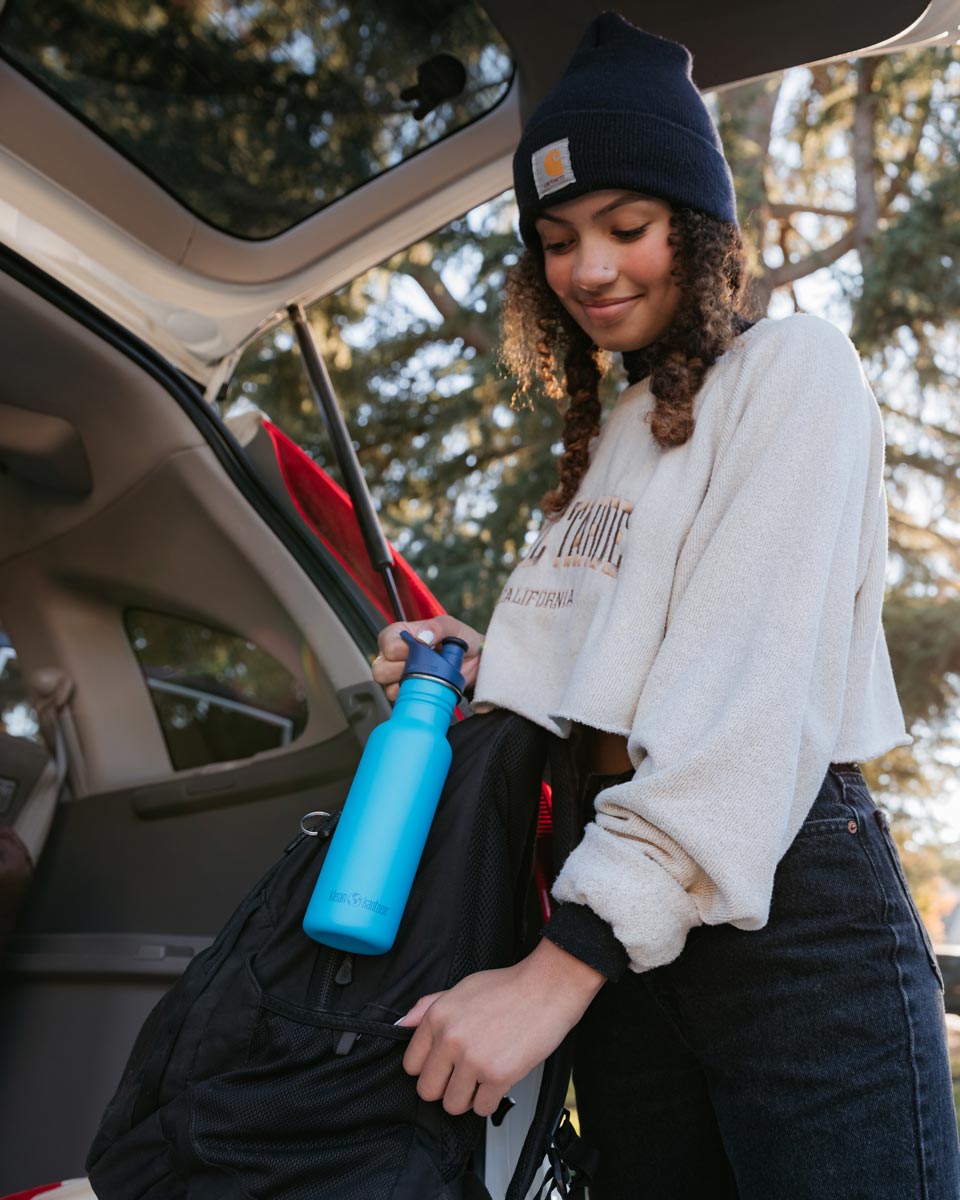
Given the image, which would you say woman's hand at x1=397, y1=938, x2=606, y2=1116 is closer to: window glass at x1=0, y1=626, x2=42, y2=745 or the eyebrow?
the eyebrow

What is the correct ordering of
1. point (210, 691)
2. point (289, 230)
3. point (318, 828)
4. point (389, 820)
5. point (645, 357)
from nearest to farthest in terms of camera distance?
point (389, 820)
point (318, 828)
point (645, 357)
point (289, 230)
point (210, 691)

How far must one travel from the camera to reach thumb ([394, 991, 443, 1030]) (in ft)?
3.38

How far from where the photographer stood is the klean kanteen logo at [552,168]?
1.33 meters

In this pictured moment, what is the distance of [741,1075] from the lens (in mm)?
1128

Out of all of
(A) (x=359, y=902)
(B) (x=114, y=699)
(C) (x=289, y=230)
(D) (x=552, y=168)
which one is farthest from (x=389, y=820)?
(B) (x=114, y=699)

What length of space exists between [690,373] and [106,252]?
1.04 meters

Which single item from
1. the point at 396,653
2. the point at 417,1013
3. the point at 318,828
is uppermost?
the point at 396,653

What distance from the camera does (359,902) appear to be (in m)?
1.07

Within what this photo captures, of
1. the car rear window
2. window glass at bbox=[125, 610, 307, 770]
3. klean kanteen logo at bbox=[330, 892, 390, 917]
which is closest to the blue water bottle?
klean kanteen logo at bbox=[330, 892, 390, 917]

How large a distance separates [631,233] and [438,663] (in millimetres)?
587

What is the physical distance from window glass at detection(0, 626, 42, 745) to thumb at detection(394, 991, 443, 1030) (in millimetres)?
1603

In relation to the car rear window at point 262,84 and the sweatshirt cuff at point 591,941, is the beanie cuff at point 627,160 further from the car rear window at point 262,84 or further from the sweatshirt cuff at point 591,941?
the sweatshirt cuff at point 591,941

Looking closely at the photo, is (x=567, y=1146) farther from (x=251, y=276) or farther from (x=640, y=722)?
(x=251, y=276)

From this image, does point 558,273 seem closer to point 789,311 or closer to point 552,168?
point 552,168
